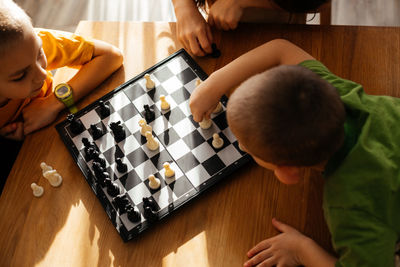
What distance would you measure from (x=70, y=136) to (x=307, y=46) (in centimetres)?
94

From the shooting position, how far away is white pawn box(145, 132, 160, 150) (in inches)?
47.8

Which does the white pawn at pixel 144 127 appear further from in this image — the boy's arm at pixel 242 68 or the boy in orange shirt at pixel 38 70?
the boy in orange shirt at pixel 38 70

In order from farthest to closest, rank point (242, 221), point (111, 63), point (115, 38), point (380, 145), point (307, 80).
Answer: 1. point (115, 38)
2. point (111, 63)
3. point (242, 221)
4. point (380, 145)
5. point (307, 80)

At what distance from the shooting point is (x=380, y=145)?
98cm

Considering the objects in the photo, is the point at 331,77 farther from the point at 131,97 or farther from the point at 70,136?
the point at 70,136

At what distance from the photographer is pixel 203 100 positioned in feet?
3.97

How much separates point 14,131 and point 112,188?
522mm

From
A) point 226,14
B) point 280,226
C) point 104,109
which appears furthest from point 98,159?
point 226,14

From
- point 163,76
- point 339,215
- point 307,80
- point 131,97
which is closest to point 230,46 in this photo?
point 163,76

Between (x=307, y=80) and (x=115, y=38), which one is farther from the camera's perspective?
(x=115, y=38)

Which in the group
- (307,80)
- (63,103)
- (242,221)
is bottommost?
(242,221)

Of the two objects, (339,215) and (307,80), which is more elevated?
(307,80)

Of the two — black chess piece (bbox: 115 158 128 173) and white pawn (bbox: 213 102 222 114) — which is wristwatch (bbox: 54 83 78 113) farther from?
white pawn (bbox: 213 102 222 114)

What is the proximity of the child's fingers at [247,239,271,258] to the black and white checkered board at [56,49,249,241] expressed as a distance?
0.23m
